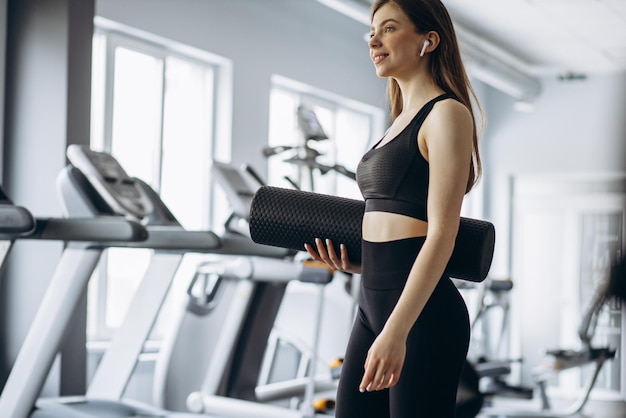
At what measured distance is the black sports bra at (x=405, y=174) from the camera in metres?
1.42

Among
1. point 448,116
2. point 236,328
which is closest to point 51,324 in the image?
point 236,328

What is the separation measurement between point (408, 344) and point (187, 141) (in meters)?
4.56

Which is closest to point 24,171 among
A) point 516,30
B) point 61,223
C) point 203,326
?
point 61,223

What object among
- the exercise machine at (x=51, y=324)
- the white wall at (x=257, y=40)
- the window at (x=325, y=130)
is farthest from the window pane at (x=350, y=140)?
the exercise machine at (x=51, y=324)

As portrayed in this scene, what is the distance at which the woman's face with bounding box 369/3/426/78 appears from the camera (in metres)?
1.47

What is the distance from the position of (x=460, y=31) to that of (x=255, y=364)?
135 inches

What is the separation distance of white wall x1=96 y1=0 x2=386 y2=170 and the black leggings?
3.69 m

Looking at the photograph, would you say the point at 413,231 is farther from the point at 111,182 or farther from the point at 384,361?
the point at 111,182

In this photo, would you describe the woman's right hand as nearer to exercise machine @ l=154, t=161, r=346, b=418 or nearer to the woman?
the woman

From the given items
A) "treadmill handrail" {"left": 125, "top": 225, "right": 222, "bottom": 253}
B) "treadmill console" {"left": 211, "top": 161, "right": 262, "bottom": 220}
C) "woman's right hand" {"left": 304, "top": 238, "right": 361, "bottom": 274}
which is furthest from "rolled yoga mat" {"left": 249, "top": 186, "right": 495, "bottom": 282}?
"treadmill console" {"left": 211, "top": 161, "right": 262, "bottom": 220}

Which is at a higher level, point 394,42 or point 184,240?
point 394,42

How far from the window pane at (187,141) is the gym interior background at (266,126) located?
0.01 m

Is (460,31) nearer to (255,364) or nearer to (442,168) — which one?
(255,364)

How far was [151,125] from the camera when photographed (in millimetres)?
5438
